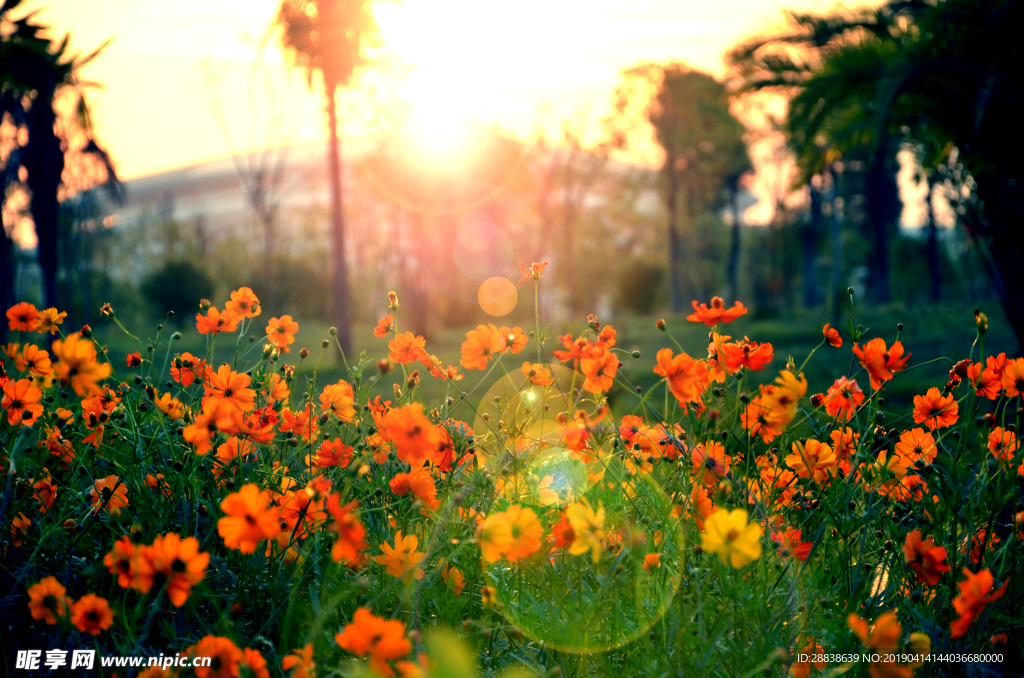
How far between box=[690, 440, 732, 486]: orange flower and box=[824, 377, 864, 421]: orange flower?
251 mm

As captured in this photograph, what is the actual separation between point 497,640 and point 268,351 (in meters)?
0.93

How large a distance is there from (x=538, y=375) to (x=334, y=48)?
1195 centimetres

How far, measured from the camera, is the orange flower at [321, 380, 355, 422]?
161 centimetres

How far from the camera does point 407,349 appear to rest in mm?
1700

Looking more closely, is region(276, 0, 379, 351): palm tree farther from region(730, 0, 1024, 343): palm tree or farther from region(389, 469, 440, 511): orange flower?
region(389, 469, 440, 511): orange flower

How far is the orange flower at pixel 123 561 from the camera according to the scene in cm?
105

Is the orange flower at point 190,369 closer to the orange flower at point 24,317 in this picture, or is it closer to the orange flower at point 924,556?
the orange flower at point 24,317

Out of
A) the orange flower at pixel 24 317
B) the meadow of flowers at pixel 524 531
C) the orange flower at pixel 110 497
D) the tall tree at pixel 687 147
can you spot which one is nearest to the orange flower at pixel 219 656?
the meadow of flowers at pixel 524 531

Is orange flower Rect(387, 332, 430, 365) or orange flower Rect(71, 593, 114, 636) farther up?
orange flower Rect(387, 332, 430, 365)

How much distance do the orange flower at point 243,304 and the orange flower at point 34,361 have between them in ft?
1.40

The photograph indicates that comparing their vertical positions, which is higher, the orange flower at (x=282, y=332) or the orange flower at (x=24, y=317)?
the orange flower at (x=24, y=317)

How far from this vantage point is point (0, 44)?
28.6 feet

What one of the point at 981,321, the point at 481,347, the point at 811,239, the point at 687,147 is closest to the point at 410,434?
the point at 481,347

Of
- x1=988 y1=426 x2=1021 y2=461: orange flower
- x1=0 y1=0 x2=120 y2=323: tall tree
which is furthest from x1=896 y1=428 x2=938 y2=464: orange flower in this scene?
x1=0 y1=0 x2=120 y2=323: tall tree
